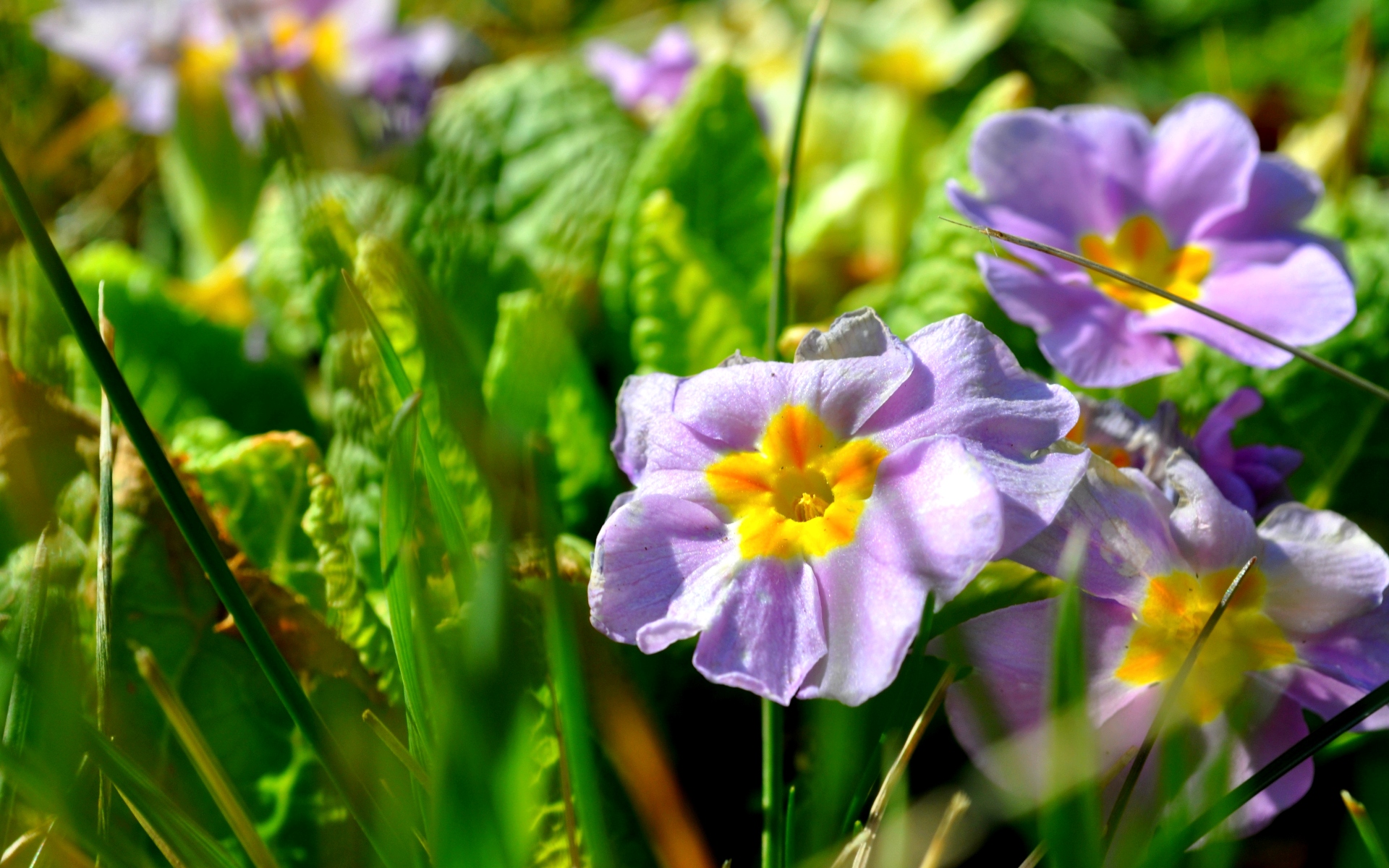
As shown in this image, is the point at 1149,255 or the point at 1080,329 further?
the point at 1149,255

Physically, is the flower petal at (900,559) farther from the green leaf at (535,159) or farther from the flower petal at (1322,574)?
the green leaf at (535,159)

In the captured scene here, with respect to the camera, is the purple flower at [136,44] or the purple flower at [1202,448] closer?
the purple flower at [1202,448]

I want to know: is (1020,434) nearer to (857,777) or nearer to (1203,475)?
(1203,475)

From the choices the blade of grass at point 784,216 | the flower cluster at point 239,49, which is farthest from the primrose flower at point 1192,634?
the flower cluster at point 239,49

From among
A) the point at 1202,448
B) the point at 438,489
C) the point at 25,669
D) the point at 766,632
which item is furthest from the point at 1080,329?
the point at 25,669

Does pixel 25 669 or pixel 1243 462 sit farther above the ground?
pixel 25 669

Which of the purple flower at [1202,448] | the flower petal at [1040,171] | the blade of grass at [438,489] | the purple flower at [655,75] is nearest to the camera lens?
the blade of grass at [438,489]

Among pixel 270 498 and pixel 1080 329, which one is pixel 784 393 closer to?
pixel 1080 329

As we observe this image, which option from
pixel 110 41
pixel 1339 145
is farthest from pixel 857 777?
pixel 110 41
